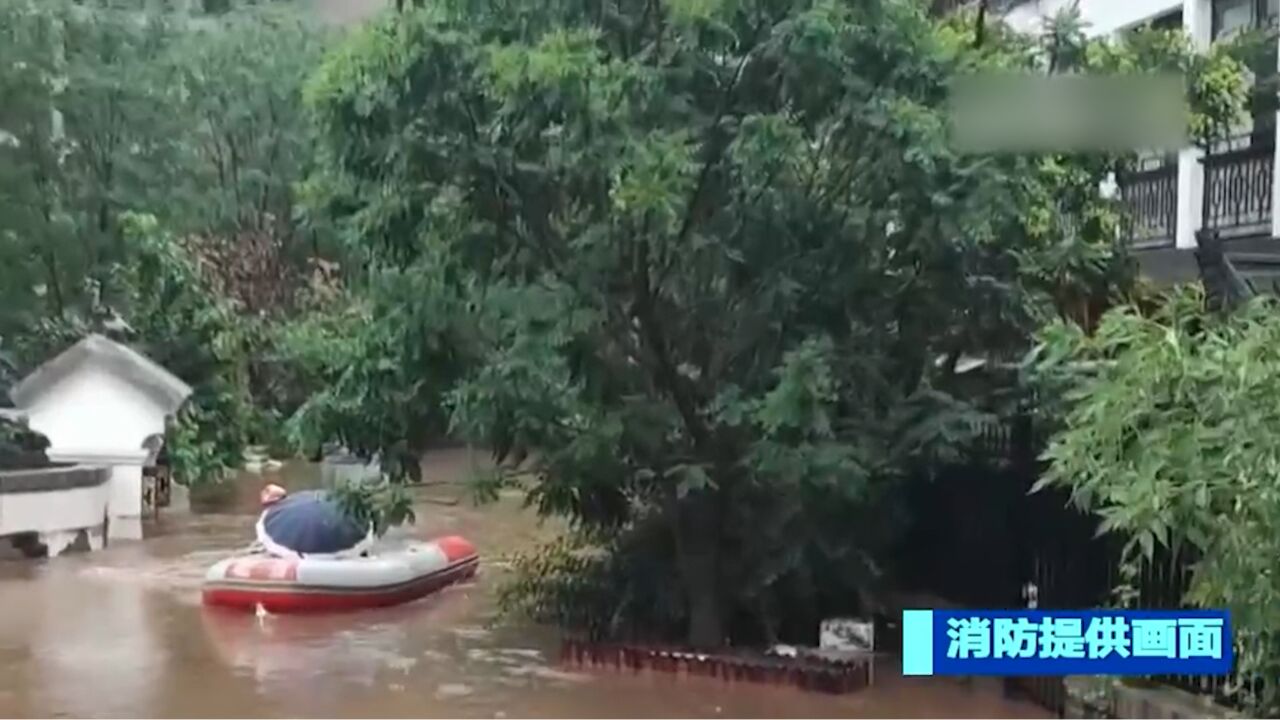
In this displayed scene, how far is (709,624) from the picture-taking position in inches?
429

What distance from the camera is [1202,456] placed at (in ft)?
22.0

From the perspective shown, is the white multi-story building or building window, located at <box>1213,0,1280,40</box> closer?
the white multi-story building

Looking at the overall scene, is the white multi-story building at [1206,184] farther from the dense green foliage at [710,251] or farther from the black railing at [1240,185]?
the dense green foliage at [710,251]

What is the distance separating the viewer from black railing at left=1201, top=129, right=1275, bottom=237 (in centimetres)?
1296

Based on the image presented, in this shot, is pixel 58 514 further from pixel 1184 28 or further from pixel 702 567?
pixel 1184 28

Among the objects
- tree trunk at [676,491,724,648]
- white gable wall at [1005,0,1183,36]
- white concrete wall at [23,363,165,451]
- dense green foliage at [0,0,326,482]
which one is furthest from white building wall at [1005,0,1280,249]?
white concrete wall at [23,363,165,451]

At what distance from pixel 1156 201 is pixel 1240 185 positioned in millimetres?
1420

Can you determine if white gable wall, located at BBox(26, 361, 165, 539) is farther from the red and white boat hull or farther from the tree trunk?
the tree trunk

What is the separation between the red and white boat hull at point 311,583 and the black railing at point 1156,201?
272 inches

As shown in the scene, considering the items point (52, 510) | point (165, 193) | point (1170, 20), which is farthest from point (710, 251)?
point (165, 193)

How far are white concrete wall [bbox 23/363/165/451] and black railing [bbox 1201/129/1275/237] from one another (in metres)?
11.0

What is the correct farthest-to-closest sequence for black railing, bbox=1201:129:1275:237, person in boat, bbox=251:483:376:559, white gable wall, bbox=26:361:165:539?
white gable wall, bbox=26:361:165:539 → person in boat, bbox=251:483:376:559 → black railing, bbox=1201:129:1275:237

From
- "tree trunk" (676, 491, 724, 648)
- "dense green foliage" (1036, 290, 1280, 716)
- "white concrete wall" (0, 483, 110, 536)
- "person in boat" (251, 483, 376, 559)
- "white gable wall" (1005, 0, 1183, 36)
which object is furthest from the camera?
"white concrete wall" (0, 483, 110, 536)

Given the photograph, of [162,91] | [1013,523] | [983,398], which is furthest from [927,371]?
[162,91]
